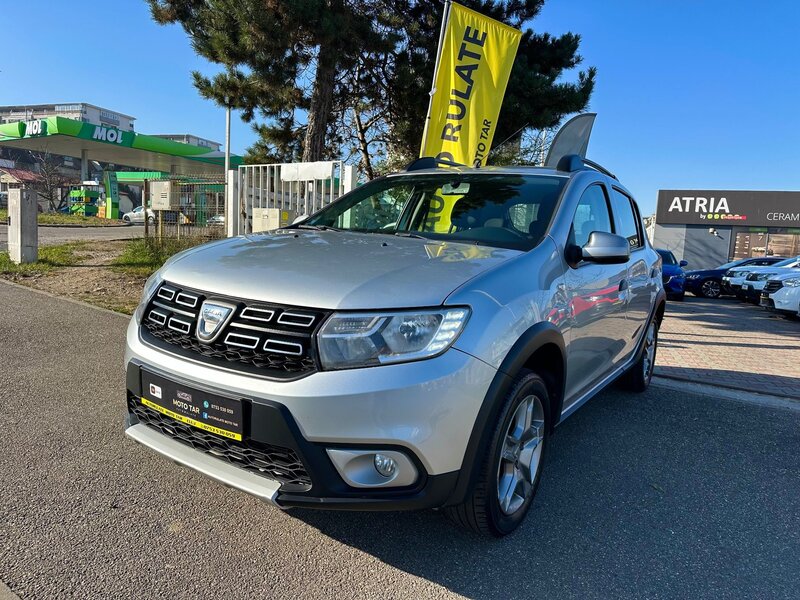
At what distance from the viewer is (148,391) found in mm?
2361

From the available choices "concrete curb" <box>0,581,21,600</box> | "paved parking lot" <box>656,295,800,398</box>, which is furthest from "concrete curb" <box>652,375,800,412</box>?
"concrete curb" <box>0,581,21,600</box>

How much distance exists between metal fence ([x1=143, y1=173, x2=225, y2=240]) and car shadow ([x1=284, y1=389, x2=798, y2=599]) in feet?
32.0

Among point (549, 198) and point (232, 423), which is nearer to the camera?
point (232, 423)

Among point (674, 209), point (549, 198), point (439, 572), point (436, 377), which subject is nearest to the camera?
point (436, 377)

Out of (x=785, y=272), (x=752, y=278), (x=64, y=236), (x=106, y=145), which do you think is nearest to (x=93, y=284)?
(x=64, y=236)

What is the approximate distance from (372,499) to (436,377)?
50cm

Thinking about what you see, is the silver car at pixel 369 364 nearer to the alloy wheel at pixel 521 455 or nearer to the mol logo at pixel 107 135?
the alloy wheel at pixel 521 455

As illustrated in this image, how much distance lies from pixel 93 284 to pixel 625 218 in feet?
25.1

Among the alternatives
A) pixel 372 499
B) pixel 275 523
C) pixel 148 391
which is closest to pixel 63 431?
pixel 148 391

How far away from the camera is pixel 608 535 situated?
8.58 ft

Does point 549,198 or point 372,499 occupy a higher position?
point 549,198

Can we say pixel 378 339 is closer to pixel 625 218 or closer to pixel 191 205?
pixel 625 218

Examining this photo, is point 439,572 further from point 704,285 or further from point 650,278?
point 704,285

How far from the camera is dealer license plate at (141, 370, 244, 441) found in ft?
6.79
